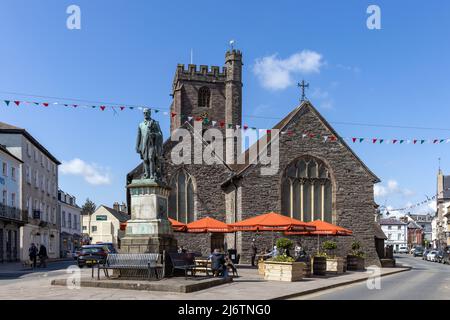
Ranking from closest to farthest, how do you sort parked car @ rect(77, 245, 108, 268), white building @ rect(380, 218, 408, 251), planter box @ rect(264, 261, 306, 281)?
planter box @ rect(264, 261, 306, 281), parked car @ rect(77, 245, 108, 268), white building @ rect(380, 218, 408, 251)

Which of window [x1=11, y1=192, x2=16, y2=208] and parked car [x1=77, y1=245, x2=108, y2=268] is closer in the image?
parked car [x1=77, y1=245, x2=108, y2=268]

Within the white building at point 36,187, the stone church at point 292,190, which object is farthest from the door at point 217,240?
the white building at point 36,187

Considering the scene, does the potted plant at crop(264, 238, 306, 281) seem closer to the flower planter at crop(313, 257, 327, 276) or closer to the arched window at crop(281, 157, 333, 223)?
the flower planter at crop(313, 257, 327, 276)

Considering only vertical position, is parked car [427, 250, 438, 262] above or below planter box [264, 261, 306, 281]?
below

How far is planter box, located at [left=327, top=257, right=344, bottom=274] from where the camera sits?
26109 millimetres

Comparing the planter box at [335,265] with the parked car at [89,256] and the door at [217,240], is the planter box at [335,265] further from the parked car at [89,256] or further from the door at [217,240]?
the parked car at [89,256]

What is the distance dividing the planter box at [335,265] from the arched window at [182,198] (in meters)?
12.1

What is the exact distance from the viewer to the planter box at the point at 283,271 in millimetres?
20172

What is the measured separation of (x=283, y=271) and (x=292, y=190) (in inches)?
578

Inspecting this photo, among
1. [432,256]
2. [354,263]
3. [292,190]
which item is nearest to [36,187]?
[292,190]

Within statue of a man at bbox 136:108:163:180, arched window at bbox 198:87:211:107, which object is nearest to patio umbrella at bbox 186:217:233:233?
statue of a man at bbox 136:108:163:180

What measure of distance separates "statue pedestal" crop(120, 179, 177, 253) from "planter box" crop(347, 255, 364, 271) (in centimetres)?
1420

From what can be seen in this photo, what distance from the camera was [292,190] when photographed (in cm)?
3469

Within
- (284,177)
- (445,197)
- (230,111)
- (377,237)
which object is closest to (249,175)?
(284,177)
